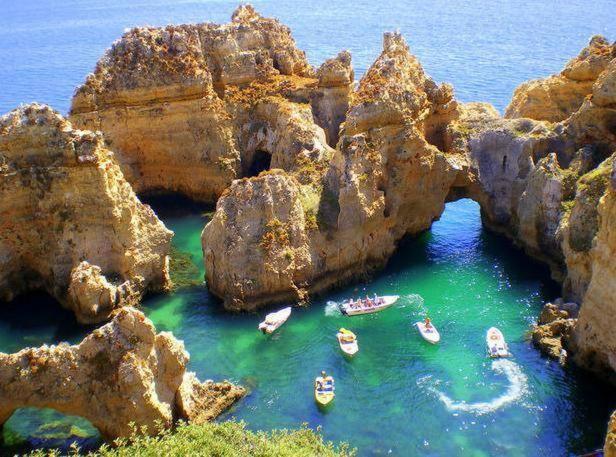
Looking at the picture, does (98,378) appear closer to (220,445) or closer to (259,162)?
(220,445)

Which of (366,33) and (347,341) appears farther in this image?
(366,33)

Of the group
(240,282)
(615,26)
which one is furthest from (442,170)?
(615,26)

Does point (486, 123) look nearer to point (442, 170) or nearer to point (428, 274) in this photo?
point (442, 170)

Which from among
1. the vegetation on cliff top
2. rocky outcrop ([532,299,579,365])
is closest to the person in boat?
the vegetation on cliff top

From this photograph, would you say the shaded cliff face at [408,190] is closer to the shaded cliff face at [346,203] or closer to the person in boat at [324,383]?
the shaded cliff face at [346,203]

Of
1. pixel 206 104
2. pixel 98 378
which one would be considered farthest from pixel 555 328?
pixel 206 104

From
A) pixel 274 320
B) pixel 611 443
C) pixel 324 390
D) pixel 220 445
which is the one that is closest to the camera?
pixel 611 443
